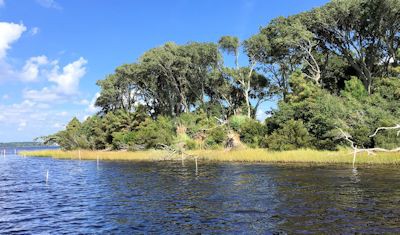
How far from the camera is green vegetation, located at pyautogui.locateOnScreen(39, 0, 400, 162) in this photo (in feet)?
160

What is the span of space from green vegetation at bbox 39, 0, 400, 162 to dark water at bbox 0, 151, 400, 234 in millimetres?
15027

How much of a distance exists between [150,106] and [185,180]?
64.5 meters

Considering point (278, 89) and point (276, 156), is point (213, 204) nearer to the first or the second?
point (276, 156)

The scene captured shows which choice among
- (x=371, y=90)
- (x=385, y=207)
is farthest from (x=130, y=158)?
(x=385, y=207)

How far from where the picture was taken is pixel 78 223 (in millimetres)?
17859

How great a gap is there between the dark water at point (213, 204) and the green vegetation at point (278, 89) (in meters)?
15.0

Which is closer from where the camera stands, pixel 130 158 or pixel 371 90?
pixel 371 90

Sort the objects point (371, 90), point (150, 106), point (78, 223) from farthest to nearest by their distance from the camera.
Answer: point (150, 106) → point (371, 90) → point (78, 223)

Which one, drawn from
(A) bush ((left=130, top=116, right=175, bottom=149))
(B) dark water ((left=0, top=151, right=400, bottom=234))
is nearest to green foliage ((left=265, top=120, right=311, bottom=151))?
(B) dark water ((left=0, top=151, right=400, bottom=234))

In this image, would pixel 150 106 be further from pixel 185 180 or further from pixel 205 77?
pixel 185 180

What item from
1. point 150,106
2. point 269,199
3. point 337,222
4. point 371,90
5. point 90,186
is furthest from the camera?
point 150,106

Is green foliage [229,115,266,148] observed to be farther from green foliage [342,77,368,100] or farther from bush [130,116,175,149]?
bush [130,116,175,149]

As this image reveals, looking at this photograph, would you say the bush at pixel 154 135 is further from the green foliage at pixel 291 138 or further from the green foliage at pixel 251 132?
the green foliage at pixel 291 138

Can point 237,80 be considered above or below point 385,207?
above
